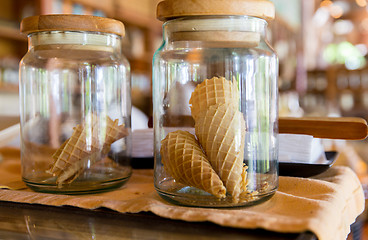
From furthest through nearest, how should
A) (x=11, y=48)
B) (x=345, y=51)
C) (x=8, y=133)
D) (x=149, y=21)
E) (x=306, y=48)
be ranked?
1. (x=306, y=48)
2. (x=345, y=51)
3. (x=149, y=21)
4. (x=11, y=48)
5. (x=8, y=133)

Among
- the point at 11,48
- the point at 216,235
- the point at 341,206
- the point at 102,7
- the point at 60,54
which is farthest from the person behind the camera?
the point at 102,7

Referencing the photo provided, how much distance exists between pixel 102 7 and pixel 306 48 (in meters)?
6.39

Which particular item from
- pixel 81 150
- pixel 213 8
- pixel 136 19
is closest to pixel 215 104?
pixel 213 8

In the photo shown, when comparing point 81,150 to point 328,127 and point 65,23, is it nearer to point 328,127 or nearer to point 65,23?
point 65,23

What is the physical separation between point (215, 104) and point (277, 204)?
16cm

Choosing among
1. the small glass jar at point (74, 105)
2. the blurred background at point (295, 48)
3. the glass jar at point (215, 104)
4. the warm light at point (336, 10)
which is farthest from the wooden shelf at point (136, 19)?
the warm light at point (336, 10)

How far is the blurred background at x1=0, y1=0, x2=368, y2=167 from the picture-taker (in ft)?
9.73

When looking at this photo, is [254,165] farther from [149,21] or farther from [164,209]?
[149,21]

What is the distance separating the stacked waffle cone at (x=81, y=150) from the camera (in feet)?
2.02

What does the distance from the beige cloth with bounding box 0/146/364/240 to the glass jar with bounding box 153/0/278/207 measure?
33mm

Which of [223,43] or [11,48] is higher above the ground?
[11,48]

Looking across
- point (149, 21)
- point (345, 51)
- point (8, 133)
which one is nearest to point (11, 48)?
point (149, 21)

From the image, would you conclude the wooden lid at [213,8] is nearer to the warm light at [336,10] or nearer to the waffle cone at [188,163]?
the waffle cone at [188,163]

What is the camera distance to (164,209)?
19.4 inches
